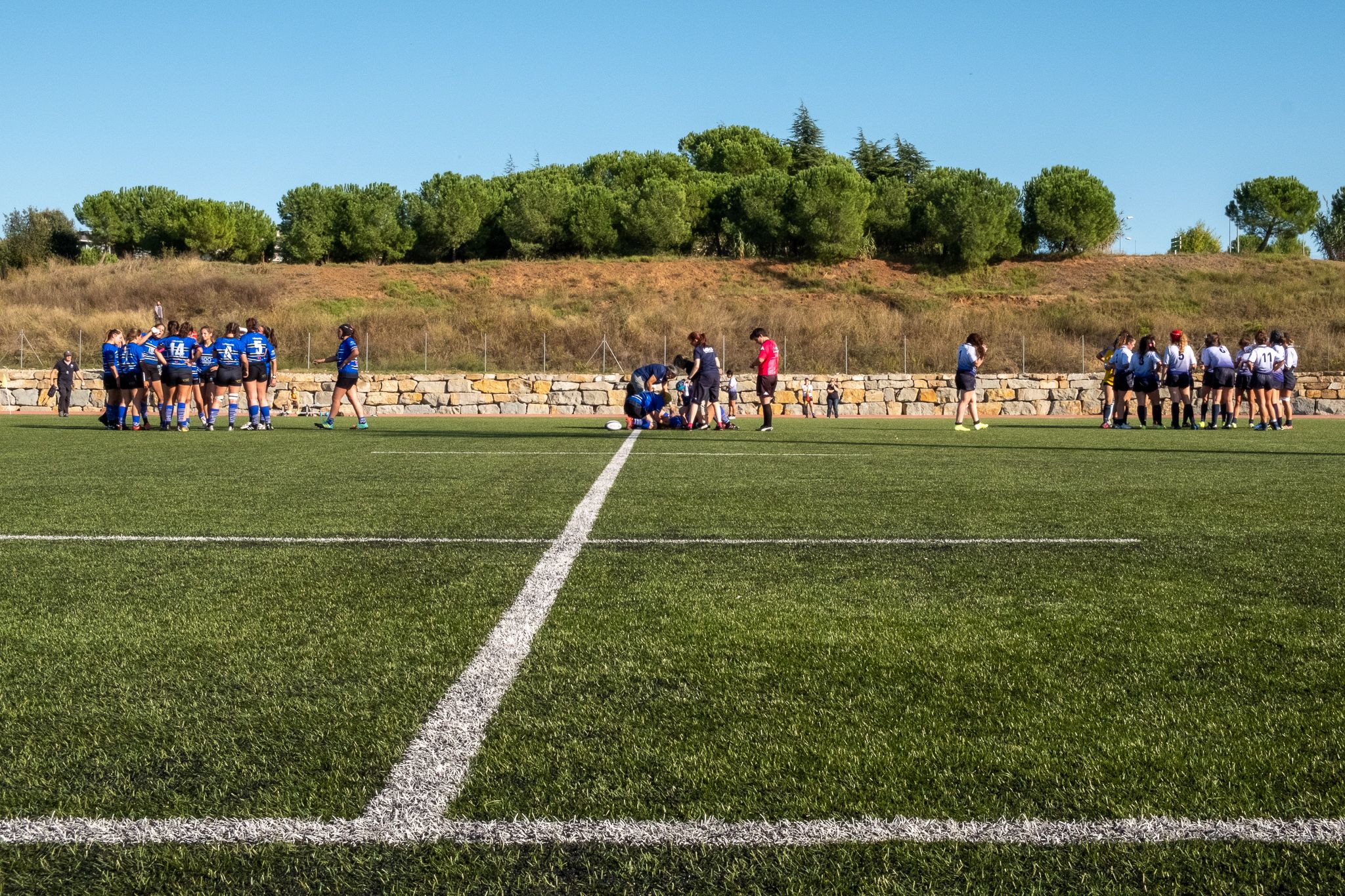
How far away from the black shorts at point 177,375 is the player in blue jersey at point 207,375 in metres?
0.31

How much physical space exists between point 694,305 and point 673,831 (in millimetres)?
49544

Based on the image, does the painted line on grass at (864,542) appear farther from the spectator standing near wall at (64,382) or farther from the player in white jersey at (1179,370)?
the spectator standing near wall at (64,382)

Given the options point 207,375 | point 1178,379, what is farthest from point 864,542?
point 1178,379

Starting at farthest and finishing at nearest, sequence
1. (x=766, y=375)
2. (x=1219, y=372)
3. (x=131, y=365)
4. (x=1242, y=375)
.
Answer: (x=1242, y=375), (x=1219, y=372), (x=766, y=375), (x=131, y=365)

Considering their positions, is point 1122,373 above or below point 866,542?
above

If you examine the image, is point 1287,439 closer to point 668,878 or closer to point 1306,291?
point 668,878

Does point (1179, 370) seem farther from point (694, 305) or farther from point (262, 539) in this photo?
point (694, 305)

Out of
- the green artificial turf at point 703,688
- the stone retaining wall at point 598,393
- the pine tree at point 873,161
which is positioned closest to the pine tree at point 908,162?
the pine tree at point 873,161

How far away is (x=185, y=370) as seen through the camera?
56.4ft

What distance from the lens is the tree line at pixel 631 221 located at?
6450cm

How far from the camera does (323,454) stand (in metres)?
12.3

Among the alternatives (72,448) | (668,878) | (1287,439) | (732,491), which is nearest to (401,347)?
(72,448)

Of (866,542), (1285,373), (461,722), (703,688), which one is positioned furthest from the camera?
(1285,373)

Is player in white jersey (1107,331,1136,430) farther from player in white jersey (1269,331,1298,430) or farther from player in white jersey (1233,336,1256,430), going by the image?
player in white jersey (1269,331,1298,430)
